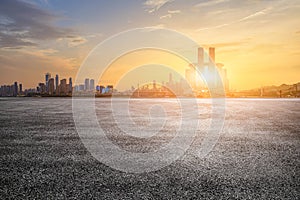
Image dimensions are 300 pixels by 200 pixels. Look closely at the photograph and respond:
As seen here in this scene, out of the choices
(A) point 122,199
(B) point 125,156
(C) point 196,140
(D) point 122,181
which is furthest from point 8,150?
(C) point 196,140

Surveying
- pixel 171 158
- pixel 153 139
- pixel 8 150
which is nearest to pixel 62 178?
pixel 171 158

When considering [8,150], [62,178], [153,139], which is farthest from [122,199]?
[153,139]

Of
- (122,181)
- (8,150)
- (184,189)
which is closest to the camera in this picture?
(184,189)

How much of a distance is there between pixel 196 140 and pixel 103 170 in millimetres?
4003

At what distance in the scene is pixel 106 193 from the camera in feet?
12.6

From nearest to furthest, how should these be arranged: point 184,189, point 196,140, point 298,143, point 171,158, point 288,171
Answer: point 184,189
point 288,171
point 171,158
point 298,143
point 196,140

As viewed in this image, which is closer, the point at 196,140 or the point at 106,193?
the point at 106,193

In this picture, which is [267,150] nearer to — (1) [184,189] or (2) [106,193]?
(1) [184,189]

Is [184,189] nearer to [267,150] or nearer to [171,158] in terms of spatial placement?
[171,158]

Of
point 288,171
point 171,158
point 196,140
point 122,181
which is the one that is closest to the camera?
point 122,181

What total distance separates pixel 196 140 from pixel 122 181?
440 cm

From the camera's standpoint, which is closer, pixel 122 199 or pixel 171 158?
pixel 122 199

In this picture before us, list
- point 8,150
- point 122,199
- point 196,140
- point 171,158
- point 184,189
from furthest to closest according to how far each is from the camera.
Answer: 1. point 196,140
2. point 8,150
3. point 171,158
4. point 184,189
5. point 122,199

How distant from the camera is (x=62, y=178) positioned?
454 centimetres
